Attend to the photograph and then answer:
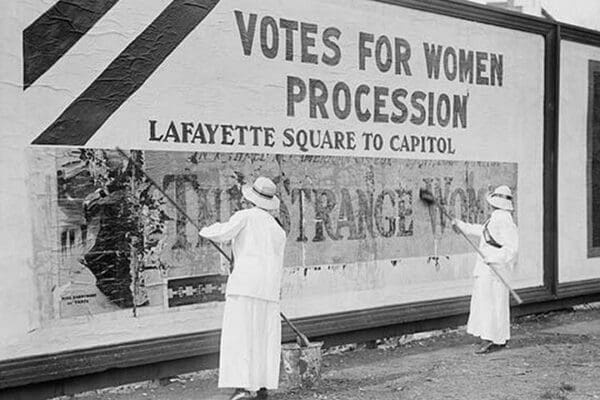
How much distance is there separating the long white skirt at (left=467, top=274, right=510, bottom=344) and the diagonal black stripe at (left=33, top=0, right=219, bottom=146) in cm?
442

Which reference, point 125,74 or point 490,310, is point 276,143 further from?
point 490,310

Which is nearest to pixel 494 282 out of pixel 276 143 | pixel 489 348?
pixel 489 348

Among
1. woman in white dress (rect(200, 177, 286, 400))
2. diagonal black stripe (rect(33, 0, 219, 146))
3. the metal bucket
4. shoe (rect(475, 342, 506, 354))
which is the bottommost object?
shoe (rect(475, 342, 506, 354))

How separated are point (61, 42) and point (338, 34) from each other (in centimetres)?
344

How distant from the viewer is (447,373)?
9664mm

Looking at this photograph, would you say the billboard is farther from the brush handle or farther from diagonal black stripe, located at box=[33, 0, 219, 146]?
the brush handle

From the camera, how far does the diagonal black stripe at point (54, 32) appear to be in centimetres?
772

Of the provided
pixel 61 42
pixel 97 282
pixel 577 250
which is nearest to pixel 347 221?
pixel 97 282

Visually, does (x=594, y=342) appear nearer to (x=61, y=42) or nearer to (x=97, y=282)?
(x=97, y=282)

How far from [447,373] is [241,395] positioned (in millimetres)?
2537

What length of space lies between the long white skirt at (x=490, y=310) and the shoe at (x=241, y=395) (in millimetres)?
3622

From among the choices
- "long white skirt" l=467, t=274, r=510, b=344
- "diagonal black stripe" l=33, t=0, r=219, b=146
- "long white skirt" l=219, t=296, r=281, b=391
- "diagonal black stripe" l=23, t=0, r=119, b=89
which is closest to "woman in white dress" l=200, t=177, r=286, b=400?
"long white skirt" l=219, t=296, r=281, b=391

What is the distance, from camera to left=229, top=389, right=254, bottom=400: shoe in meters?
8.05

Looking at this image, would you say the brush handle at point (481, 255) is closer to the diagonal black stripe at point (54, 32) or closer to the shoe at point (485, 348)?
the shoe at point (485, 348)
